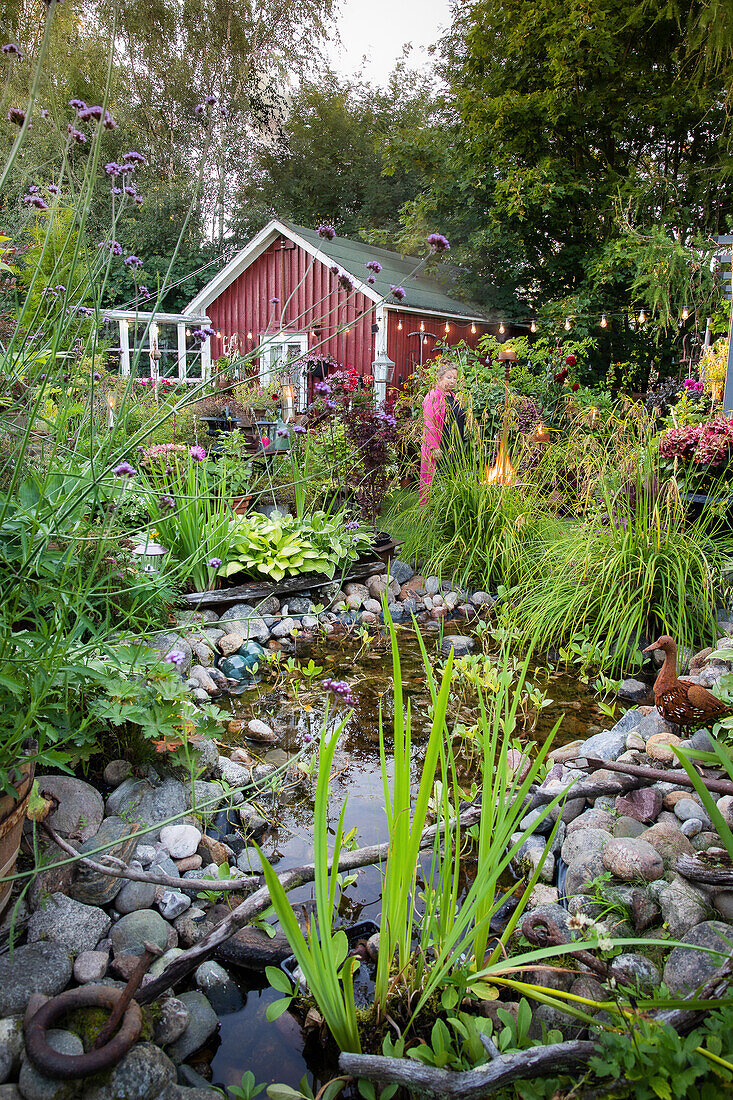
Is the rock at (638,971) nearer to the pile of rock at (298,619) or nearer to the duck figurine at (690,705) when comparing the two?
the duck figurine at (690,705)

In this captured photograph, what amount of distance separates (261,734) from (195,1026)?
1.44 metres

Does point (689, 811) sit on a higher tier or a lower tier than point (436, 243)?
lower

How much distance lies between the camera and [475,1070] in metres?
1.15

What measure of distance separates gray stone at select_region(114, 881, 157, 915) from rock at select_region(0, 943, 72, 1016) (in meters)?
0.26

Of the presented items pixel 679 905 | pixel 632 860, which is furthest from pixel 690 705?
pixel 679 905

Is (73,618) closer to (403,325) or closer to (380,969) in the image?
(380,969)

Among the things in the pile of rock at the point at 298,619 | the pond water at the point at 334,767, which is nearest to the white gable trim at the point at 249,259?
the pile of rock at the point at 298,619

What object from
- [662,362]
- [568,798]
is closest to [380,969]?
[568,798]

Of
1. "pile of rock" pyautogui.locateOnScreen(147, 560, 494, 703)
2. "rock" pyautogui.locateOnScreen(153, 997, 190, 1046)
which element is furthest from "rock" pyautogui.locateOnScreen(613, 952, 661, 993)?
"pile of rock" pyautogui.locateOnScreen(147, 560, 494, 703)

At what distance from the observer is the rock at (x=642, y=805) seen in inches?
79.1

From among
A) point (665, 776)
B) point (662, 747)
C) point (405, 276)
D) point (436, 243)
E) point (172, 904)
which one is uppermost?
point (405, 276)

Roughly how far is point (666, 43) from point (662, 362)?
5.63 metres

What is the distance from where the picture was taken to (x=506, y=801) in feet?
4.60

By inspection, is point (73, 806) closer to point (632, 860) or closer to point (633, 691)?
point (632, 860)
